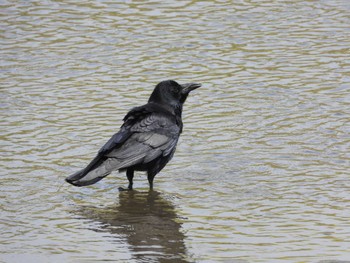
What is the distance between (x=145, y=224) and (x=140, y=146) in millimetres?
1129

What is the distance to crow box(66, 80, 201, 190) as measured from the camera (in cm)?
871

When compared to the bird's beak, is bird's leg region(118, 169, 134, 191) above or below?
below

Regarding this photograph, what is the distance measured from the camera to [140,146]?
9.07 m

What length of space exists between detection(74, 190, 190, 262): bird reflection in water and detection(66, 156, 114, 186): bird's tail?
0.74 ft

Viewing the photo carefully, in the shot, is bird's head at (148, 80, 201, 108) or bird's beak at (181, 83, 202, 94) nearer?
bird's head at (148, 80, 201, 108)

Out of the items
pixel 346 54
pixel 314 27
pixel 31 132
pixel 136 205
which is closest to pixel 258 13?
pixel 314 27

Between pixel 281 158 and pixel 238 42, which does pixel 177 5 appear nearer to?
pixel 238 42

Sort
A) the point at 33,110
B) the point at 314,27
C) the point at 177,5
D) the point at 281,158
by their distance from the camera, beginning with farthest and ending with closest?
the point at 177,5, the point at 314,27, the point at 33,110, the point at 281,158

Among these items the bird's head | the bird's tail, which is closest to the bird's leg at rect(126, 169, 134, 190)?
the bird's tail

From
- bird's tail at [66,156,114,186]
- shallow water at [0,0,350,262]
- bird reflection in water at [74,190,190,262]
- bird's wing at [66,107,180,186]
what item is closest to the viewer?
bird reflection in water at [74,190,190,262]

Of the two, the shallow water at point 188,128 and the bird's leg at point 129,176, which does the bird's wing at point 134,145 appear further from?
the shallow water at point 188,128

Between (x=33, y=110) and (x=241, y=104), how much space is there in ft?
7.49

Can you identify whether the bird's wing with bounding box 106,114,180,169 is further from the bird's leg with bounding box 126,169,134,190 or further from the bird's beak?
the bird's beak

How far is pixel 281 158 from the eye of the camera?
9672 millimetres
